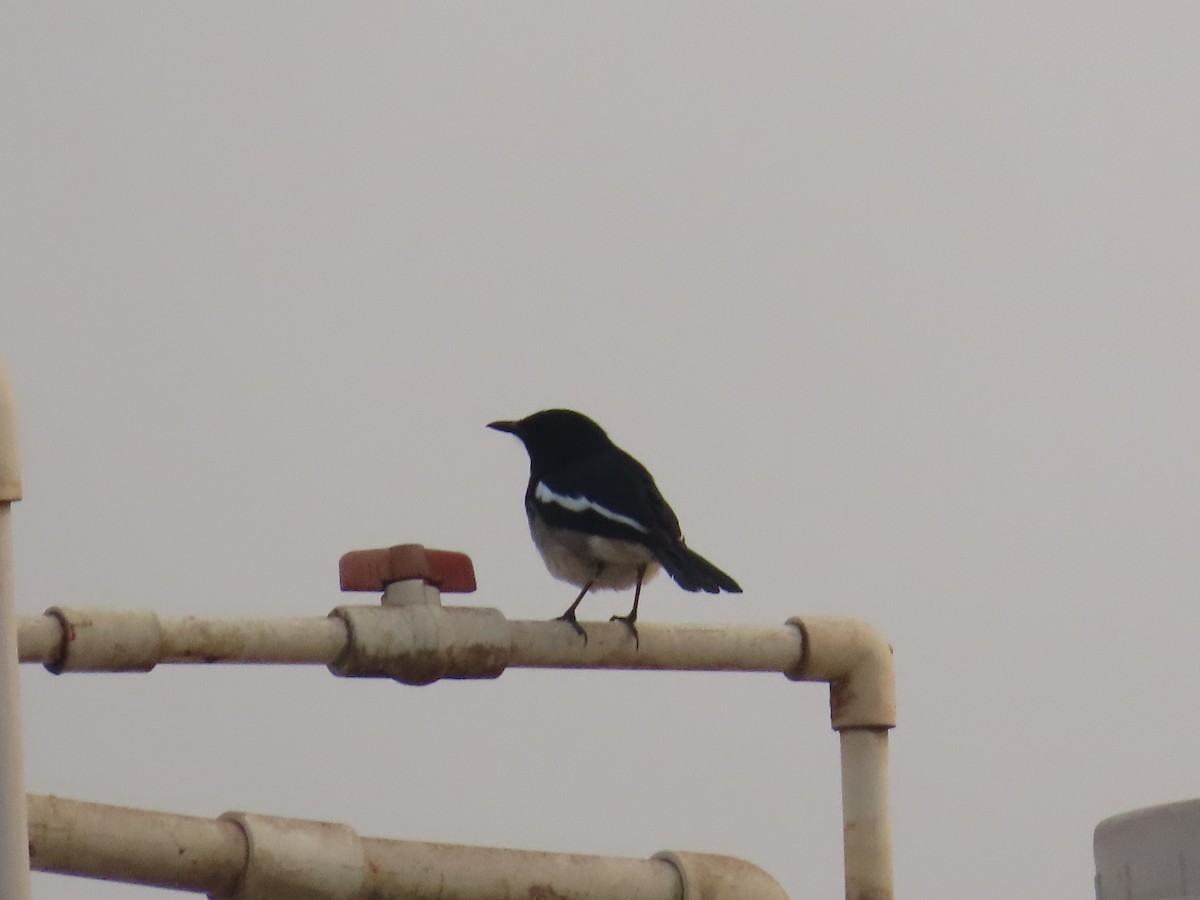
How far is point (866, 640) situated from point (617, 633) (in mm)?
753

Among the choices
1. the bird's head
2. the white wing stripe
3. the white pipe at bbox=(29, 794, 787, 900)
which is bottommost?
the white pipe at bbox=(29, 794, 787, 900)

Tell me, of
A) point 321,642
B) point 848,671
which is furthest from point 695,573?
point 321,642

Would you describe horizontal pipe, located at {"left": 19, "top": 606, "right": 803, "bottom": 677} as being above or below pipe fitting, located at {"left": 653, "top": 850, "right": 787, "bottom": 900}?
above

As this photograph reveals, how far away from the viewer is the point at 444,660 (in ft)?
15.0

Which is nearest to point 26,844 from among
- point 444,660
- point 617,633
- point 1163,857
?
point 444,660

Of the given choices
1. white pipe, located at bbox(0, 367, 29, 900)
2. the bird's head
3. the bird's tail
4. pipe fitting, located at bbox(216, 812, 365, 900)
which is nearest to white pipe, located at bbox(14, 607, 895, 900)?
pipe fitting, located at bbox(216, 812, 365, 900)

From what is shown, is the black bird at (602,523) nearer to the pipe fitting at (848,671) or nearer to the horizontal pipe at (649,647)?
the pipe fitting at (848,671)

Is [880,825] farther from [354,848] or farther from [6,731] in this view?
[6,731]

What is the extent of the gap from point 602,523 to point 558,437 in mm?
1129

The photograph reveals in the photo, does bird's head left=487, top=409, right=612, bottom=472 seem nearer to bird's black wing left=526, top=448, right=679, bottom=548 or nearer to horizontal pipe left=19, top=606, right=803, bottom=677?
bird's black wing left=526, top=448, right=679, bottom=548

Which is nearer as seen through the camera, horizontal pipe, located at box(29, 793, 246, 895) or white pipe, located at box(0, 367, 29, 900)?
white pipe, located at box(0, 367, 29, 900)

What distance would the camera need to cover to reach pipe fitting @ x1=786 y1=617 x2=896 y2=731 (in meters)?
5.08

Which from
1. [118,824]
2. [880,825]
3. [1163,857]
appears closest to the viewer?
[118,824]

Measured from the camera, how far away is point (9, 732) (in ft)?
9.75
